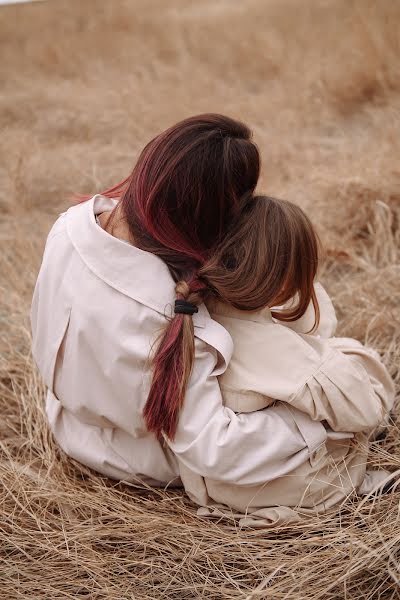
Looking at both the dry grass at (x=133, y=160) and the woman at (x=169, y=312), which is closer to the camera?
the woman at (x=169, y=312)

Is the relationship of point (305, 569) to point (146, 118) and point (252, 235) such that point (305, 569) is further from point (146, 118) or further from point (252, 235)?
point (146, 118)

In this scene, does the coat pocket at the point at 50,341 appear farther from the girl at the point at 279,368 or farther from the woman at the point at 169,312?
Result: the girl at the point at 279,368

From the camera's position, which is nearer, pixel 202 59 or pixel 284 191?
pixel 284 191

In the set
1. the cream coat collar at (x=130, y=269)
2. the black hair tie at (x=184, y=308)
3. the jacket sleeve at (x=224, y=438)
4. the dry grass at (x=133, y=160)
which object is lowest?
the dry grass at (x=133, y=160)

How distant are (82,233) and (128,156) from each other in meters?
2.87

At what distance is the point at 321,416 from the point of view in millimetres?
1398

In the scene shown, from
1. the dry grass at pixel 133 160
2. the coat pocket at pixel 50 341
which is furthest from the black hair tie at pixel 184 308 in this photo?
the dry grass at pixel 133 160

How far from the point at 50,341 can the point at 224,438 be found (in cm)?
45

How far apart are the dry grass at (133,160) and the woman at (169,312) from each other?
23 centimetres

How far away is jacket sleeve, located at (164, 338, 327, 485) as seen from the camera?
4.31 feet

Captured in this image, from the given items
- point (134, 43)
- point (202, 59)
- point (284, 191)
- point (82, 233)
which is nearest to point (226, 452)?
point (82, 233)

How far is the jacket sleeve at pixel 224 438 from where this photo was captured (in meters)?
1.31

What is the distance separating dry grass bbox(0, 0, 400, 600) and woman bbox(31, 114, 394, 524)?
23cm

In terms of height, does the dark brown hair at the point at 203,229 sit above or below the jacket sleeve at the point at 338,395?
above
